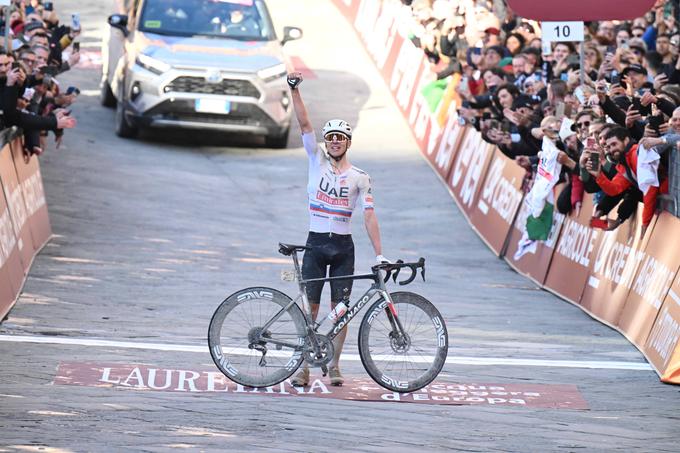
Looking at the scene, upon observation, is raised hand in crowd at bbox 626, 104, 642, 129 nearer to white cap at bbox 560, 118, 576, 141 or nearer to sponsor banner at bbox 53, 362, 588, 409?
white cap at bbox 560, 118, 576, 141

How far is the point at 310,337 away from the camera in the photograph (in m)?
11.2

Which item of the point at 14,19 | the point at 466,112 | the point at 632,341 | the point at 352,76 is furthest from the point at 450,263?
the point at 352,76

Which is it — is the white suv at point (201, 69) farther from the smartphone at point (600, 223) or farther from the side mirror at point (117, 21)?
the smartphone at point (600, 223)

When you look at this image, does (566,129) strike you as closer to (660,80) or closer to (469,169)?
(660,80)

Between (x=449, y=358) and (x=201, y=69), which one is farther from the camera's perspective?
(x=201, y=69)

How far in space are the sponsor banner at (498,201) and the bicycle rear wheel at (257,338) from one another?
8.27 m

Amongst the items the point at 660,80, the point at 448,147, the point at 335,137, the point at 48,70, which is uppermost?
the point at 335,137

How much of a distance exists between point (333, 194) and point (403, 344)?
1232 mm

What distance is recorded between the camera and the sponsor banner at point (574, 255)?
16.1 m

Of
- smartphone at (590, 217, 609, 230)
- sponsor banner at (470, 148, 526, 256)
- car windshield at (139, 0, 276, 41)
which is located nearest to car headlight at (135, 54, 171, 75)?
car windshield at (139, 0, 276, 41)

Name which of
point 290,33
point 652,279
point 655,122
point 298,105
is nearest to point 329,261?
point 298,105

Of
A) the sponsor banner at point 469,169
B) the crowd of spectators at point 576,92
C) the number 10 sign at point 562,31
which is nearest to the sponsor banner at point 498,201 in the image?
the sponsor banner at point 469,169

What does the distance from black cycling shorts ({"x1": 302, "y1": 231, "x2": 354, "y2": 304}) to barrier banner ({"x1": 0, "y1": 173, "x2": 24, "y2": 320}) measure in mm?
3383

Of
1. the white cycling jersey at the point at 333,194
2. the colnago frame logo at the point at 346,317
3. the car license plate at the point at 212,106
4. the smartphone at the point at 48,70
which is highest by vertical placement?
the white cycling jersey at the point at 333,194
